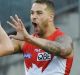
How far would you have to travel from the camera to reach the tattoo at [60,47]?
6.51 metres

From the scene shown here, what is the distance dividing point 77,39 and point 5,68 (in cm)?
140

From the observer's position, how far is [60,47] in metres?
6.56

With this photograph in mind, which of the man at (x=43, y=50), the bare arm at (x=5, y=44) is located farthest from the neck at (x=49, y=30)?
the bare arm at (x=5, y=44)

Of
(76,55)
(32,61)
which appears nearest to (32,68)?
(32,61)

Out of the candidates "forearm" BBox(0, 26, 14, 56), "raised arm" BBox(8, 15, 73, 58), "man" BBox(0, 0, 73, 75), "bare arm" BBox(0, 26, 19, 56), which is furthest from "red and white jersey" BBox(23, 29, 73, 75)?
"forearm" BBox(0, 26, 14, 56)

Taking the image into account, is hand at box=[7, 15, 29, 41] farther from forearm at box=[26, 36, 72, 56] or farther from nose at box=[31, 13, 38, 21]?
nose at box=[31, 13, 38, 21]

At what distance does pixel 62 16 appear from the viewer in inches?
452

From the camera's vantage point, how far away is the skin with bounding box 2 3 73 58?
6281 millimetres

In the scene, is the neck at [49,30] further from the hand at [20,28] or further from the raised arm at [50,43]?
the hand at [20,28]

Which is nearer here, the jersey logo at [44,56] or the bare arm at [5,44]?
the bare arm at [5,44]

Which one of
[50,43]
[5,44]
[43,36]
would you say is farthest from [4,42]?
[43,36]

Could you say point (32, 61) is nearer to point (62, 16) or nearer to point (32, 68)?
point (32, 68)

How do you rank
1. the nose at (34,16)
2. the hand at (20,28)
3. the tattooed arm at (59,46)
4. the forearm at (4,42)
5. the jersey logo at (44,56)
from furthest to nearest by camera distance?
the jersey logo at (44,56) → the nose at (34,16) → the tattooed arm at (59,46) → the hand at (20,28) → the forearm at (4,42)

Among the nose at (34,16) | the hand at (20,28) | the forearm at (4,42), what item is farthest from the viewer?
the nose at (34,16)
